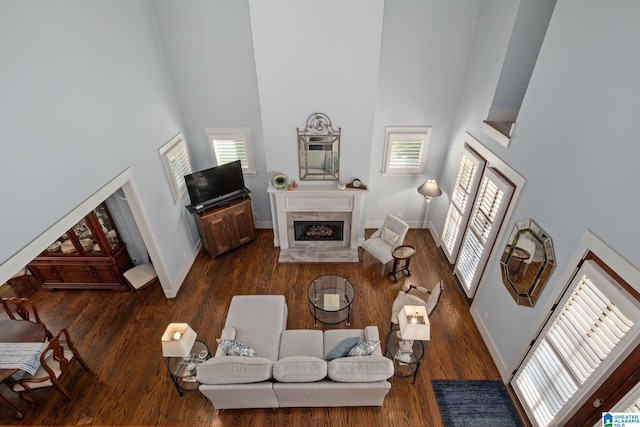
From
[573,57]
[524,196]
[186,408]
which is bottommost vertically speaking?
[186,408]

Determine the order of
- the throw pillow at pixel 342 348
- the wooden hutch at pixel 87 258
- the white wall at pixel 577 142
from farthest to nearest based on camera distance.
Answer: the wooden hutch at pixel 87 258 → the throw pillow at pixel 342 348 → the white wall at pixel 577 142

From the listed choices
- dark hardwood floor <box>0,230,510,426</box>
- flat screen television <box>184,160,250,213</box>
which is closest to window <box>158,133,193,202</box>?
flat screen television <box>184,160,250,213</box>

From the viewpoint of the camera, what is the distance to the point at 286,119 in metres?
5.61

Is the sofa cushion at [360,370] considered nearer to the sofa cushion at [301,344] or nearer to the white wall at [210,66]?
the sofa cushion at [301,344]

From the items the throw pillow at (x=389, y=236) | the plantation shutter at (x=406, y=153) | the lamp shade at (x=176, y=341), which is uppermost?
the plantation shutter at (x=406, y=153)

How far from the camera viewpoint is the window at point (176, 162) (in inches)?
215

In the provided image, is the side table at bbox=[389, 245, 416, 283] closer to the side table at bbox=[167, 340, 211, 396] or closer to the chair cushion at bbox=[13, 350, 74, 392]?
the side table at bbox=[167, 340, 211, 396]

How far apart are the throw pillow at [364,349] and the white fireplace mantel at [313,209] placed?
2.69 m

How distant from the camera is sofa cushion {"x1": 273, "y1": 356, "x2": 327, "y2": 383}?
3561 mm

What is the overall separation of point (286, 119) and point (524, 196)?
3.78 metres

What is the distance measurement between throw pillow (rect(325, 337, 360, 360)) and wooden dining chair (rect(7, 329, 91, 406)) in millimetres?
3191

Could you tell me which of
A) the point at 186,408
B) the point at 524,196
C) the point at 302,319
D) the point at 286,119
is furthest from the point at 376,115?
the point at 186,408

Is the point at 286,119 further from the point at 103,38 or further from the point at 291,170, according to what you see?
the point at 103,38

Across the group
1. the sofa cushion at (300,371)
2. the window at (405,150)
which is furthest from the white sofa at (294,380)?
the window at (405,150)
